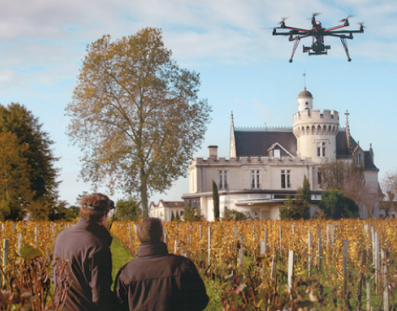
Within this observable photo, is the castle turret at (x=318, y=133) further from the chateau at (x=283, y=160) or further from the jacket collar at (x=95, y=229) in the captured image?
the jacket collar at (x=95, y=229)

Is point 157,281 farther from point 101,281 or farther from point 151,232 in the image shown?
point 101,281

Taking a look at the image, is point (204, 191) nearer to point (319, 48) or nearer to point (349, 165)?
point (349, 165)

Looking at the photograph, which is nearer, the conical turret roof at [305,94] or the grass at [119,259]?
the grass at [119,259]

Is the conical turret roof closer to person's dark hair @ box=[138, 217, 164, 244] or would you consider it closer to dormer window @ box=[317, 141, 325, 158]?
dormer window @ box=[317, 141, 325, 158]

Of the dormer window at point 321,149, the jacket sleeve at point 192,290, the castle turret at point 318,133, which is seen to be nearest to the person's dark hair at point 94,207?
the jacket sleeve at point 192,290

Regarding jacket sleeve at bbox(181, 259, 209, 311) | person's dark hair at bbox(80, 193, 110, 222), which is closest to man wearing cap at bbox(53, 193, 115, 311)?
person's dark hair at bbox(80, 193, 110, 222)

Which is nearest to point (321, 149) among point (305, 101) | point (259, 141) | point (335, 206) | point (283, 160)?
point (283, 160)

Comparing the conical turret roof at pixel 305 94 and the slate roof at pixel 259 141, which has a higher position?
the conical turret roof at pixel 305 94
